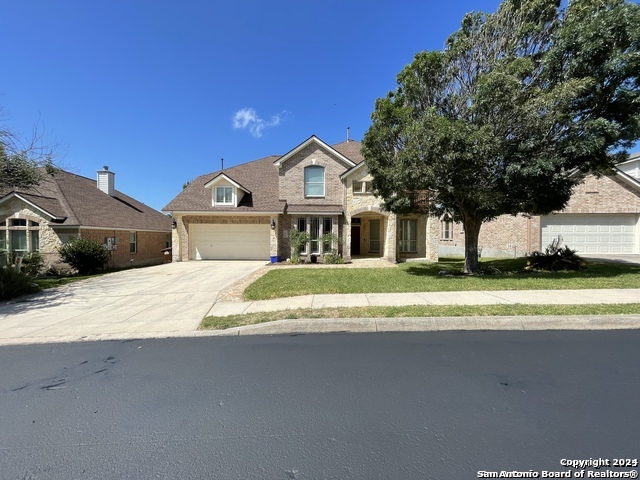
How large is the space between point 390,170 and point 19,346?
1024 cm

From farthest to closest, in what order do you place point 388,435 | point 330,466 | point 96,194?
point 96,194
point 388,435
point 330,466

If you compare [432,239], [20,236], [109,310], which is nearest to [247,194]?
[432,239]

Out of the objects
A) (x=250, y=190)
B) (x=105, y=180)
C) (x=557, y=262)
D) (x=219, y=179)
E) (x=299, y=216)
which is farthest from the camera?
(x=105, y=180)

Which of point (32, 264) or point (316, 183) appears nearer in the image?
point (32, 264)

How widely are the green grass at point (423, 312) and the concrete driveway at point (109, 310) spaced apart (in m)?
0.78

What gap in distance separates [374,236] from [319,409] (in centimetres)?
1801

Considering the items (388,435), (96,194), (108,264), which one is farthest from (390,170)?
(96,194)

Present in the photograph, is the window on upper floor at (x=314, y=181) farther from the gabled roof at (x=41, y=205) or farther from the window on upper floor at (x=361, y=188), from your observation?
the gabled roof at (x=41, y=205)

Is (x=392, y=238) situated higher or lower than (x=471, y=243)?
higher

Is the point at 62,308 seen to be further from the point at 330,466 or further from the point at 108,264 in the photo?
the point at 108,264

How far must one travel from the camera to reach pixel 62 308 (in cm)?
755

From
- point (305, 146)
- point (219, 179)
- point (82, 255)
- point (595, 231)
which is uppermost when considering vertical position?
point (305, 146)

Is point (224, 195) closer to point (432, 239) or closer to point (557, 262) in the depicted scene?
point (432, 239)

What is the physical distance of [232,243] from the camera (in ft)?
64.4
